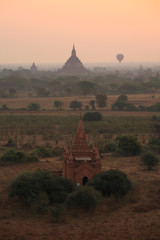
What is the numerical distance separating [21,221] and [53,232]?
176cm

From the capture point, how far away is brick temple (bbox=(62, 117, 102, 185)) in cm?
1992

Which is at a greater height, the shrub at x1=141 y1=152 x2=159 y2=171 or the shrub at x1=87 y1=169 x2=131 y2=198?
the shrub at x1=141 y1=152 x2=159 y2=171

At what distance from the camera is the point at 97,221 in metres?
16.2

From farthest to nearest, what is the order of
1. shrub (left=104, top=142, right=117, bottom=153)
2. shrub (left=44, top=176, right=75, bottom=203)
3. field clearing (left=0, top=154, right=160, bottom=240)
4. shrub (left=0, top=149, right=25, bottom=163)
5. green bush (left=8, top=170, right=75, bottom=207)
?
shrub (left=104, top=142, right=117, bottom=153) < shrub (left=0, top=149, right=25, bottom=163) < shrub (left=44, top=176, right=75, bottom=203) < green bush (left=8, top=170, right=75, bottom=207) < field clearing (left=0, top=154, right=160, bottom=240)

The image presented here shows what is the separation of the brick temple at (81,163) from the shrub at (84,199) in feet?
7.37

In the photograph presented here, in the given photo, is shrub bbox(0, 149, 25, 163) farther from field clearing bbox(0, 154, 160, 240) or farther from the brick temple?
the brick temple

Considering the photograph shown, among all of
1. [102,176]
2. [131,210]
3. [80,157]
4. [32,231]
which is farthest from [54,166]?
[32,231]

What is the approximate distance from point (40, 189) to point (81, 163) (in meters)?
2.65

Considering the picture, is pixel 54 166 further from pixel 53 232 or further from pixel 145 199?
pixel 53 232

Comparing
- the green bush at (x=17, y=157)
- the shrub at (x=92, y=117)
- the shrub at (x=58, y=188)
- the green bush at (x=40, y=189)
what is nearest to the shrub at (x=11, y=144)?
the green bush at (x=17, y=157)

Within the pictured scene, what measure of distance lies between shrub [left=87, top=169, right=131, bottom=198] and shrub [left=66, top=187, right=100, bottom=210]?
3.65 feet

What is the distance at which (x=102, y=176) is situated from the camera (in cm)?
1923

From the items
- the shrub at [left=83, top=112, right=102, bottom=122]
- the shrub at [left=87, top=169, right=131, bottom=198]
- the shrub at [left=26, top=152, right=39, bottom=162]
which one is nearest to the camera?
the shrub at [left=87, top=169, right=131, bottom=198]

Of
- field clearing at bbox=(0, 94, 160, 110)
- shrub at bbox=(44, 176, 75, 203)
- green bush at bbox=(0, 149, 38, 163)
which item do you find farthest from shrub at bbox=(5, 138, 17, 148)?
field clearing at bbox=(0, 94, 160, 110)
